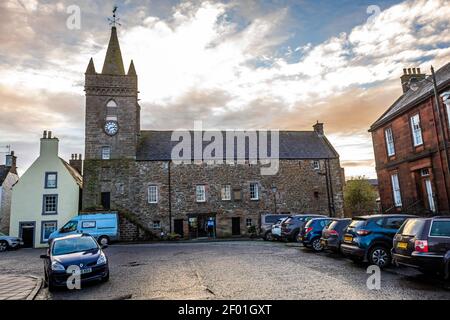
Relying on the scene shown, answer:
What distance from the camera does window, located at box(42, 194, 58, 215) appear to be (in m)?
30.1

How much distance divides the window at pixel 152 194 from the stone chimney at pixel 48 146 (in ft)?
32.1

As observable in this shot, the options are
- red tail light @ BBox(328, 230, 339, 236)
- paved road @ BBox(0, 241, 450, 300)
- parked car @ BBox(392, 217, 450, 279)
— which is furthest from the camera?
red tail light @ BBox(328, 230, 339, 236)

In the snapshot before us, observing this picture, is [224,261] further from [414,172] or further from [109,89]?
[109,89]

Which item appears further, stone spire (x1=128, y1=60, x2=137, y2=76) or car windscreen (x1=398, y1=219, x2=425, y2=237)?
stone spire (x1=128, y1=60, x2=137, y2=76)

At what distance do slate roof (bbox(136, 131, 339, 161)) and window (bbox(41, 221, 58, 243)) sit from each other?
393 inches

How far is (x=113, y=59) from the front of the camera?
33.6m

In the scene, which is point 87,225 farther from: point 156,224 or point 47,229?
point 47,229

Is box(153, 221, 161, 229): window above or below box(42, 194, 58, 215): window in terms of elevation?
below

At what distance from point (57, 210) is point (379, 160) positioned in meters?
28.5

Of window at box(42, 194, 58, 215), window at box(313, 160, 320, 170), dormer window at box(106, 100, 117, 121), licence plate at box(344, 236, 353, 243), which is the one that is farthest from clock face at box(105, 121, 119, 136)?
licence plate at box(344, 236, 353, 243)

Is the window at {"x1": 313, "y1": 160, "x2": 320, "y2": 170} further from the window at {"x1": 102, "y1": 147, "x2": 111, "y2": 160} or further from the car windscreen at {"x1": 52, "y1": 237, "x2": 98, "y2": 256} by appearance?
the car windscreen at {"x1": 52, "y1": 237, "x2": 98, "y2": 256}

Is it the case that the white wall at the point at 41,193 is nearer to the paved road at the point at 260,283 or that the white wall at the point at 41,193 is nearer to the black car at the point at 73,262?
the paved road at the point at 260,283

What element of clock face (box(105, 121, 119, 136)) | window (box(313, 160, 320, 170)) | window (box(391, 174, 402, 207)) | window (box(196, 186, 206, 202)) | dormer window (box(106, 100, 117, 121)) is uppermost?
dormer window (box(106, 100, 117, 121))
